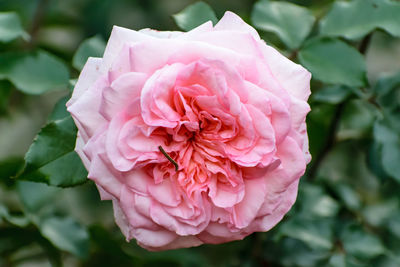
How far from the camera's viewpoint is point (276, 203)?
0.62 meters

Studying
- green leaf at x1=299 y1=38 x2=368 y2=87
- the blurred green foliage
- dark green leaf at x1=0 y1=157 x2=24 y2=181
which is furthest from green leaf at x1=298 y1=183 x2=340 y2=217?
dark green leaf at x1=0 y1=157 x2=24 y2=181

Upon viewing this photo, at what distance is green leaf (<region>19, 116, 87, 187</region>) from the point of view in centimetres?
68

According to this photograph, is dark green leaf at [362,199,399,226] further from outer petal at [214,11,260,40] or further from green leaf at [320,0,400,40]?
outer petal at [214,11,260,40]

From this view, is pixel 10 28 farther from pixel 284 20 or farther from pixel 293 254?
pixel 293 254

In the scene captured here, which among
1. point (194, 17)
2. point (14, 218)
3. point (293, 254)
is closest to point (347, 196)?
point (293, 254)

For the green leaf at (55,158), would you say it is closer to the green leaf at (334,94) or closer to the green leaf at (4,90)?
the green leaf at (4,90)

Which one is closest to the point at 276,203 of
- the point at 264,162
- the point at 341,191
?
the point at 264,162

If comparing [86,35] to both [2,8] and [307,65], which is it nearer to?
[2,8]

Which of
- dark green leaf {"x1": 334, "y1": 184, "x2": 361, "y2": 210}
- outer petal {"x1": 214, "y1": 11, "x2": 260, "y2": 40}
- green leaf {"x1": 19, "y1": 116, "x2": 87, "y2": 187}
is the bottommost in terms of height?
dark green leaf {"x1": 334, "y1": 184, "x2": 361, "y2": 210}

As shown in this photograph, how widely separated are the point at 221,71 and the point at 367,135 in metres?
0.62

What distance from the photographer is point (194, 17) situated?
77 centimetres

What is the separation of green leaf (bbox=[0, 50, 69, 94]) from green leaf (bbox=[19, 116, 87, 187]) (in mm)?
143

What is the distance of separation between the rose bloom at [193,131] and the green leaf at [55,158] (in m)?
0.07

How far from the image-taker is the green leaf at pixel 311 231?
0.92m
